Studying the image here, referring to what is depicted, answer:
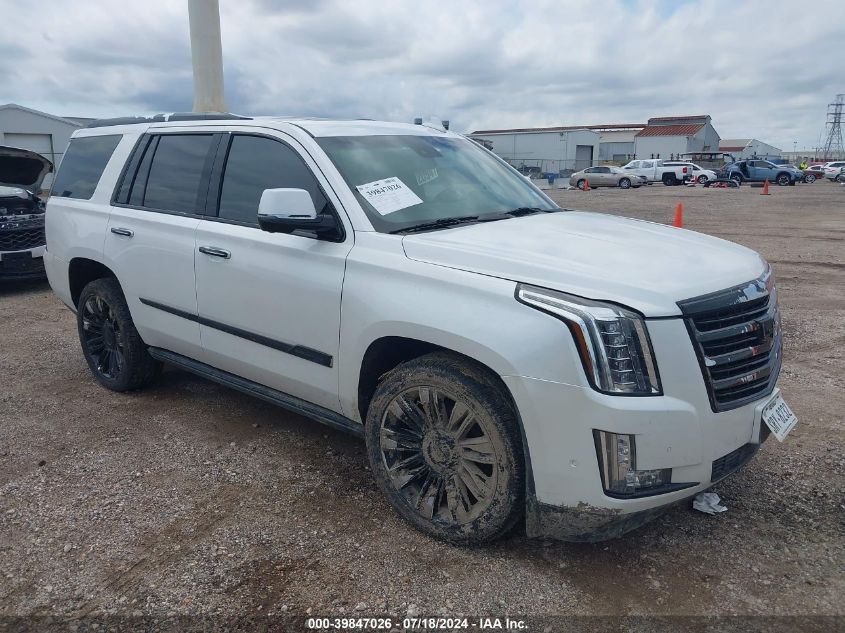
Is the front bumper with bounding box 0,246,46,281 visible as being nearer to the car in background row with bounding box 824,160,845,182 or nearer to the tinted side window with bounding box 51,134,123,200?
the tinted side window with bounding box 51,134,123,200

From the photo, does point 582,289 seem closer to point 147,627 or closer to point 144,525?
point 147,627

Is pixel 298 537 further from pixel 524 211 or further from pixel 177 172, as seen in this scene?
pixel 177 172

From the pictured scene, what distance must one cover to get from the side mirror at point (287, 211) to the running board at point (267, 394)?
96cm

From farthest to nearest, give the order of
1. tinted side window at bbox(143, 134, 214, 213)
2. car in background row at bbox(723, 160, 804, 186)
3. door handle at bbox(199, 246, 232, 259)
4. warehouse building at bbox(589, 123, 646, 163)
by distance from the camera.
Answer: warehouse building at bbox(589, 123, 646, 163), car in background row at bbox(723, 160, 804, 186), tinted side window at bbox(143, 134, 214, 213), door handle at bbox(199, 246, 232, 259)

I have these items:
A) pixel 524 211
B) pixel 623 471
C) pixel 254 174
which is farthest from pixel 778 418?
pixel 254 174

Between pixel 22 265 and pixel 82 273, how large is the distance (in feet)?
15.0

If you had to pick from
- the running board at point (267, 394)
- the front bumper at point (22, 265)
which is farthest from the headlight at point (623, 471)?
the front bumper at point (22, 265)

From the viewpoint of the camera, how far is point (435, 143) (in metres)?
4.27

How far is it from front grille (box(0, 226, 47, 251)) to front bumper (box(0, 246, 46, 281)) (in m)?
0.07

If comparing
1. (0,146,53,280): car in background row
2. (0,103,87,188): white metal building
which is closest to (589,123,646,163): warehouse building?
(0,103,87,188): white metal building

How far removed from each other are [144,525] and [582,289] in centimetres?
234

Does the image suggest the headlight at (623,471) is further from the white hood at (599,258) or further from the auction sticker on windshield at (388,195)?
the auction sticker on windshield at (388,195)

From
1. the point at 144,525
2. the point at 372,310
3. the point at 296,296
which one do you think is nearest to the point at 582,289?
the point at 372,310

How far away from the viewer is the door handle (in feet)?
12.8
